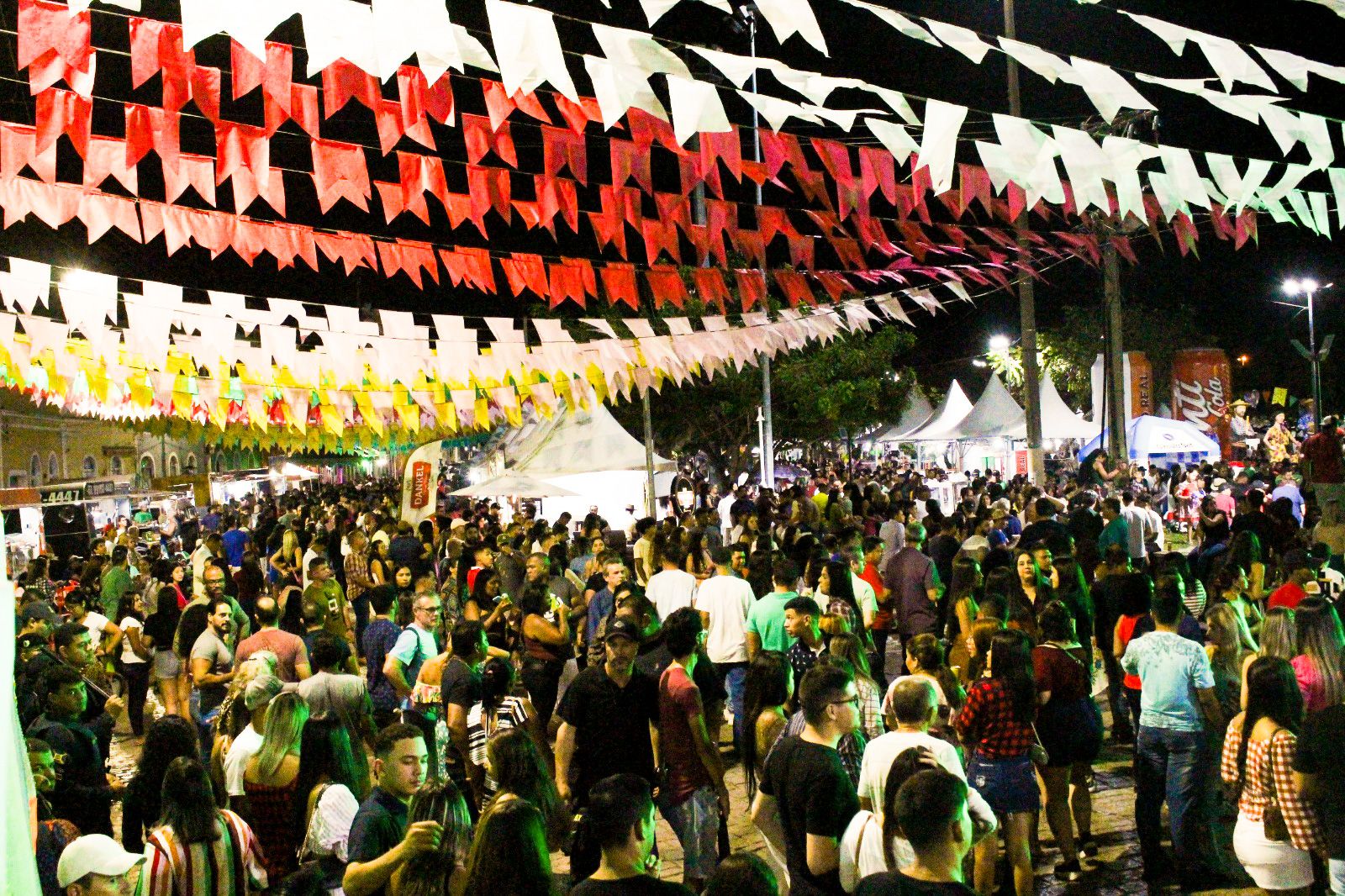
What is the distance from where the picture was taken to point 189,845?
379cm

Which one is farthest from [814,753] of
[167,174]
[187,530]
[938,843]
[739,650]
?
[187,530]

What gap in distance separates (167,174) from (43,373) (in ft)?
22.7

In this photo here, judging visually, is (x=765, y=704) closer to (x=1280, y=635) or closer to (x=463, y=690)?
(x=463, y=690)

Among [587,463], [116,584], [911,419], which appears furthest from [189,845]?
[911,419]

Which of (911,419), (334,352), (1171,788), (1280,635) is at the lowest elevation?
(1171,788)

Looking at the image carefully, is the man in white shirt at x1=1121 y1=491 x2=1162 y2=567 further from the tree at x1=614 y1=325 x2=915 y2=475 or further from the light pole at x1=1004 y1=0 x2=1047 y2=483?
the tree at x1=614 y1=325 x2=915 y2=475

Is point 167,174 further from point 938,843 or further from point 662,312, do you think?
point 662,312

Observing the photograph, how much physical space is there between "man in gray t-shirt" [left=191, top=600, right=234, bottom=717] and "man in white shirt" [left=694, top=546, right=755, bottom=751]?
10.6ft

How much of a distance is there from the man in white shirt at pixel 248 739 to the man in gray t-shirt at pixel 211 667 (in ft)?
8.17

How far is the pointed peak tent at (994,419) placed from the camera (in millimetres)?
26453

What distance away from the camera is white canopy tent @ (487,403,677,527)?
64.5ft

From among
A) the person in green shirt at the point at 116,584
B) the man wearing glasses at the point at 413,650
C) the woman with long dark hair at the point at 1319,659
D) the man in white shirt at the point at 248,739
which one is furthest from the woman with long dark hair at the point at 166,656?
the woman with long dark hair at the point at 1319,659

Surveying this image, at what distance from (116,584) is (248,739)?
7.19m

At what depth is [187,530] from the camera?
23.9 meters
